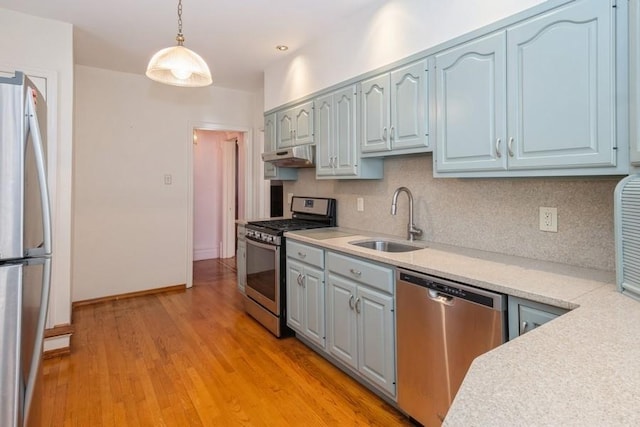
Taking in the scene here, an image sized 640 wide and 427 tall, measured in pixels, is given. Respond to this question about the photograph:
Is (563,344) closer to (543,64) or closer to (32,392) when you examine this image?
(543,64)

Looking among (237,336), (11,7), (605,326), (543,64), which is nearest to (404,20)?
(543,64)

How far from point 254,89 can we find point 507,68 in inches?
151

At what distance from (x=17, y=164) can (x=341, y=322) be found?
1877 millimetres

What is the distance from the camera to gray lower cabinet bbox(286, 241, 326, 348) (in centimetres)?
256

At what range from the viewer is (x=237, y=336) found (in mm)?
3098

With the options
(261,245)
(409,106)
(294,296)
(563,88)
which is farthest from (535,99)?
(261,245)

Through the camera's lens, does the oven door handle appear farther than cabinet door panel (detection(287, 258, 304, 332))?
Yes

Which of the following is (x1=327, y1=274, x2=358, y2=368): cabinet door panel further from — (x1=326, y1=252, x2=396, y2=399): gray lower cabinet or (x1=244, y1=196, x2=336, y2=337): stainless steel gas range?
(x1=244, y1=196, x2=336, y2=337): stainless steel gas range

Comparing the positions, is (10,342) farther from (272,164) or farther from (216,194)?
(216,194)

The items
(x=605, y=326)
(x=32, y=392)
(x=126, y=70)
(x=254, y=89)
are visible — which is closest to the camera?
(x=605, y=326)

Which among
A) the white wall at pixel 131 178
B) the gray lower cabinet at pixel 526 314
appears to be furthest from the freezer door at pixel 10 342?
the white wall at pixel 131 178

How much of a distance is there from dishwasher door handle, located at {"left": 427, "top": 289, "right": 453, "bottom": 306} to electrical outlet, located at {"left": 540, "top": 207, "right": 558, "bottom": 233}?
2.28 feet

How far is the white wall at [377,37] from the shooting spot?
Answer: 1941 mm

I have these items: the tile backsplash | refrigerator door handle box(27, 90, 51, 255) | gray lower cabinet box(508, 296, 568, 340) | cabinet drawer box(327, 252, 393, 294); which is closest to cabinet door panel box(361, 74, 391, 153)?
the tile backsplash
